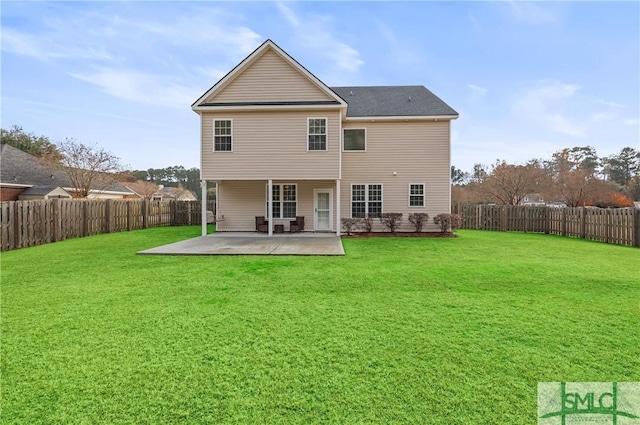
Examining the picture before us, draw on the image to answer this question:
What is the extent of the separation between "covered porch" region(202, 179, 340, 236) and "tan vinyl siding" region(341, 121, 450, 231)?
987 mm

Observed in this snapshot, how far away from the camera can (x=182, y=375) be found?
2836 millimetres

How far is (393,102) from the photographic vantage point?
16.3m

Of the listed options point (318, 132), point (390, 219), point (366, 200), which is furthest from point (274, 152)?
point (390, 219)

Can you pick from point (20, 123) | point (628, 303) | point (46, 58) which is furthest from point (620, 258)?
point (20, 123)

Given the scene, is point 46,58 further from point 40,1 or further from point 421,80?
point 421,80

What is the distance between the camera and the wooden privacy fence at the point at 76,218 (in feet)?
34.2

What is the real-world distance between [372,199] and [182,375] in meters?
13.6

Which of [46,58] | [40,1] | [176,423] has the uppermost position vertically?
[46,58]

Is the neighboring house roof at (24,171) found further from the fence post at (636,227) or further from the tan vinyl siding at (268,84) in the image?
the fence post at (636,227)

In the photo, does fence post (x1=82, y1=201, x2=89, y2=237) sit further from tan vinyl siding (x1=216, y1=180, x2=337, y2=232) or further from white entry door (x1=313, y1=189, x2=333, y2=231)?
white entry door (x1=313, y1=189, x2=333, y2=231)

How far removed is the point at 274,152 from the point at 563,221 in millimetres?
14898

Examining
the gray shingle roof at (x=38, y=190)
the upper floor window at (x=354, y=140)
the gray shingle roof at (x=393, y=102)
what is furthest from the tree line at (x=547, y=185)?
the gray shingle roof at (x=38, y=190)

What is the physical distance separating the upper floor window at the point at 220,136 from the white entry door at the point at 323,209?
4.77 metres

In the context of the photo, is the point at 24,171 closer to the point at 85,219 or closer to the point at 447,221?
the point at 85,219
